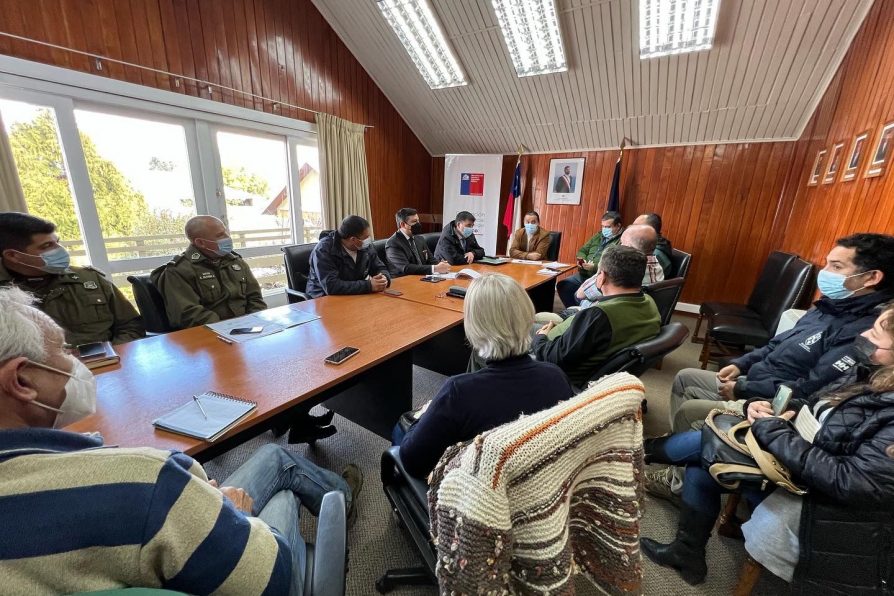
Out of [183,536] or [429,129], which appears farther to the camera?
[429,129]

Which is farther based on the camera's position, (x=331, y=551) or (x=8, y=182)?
(x=8, y=182)

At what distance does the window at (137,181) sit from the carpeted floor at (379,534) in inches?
96.4

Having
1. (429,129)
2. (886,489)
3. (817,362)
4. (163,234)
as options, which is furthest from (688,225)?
(163,234)

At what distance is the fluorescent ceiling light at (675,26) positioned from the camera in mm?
2857

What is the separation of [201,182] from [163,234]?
61cm

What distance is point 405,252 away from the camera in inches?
131

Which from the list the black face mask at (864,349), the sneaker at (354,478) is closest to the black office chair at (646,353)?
the black face mask at (864,349)

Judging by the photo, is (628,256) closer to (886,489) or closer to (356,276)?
(886,489)

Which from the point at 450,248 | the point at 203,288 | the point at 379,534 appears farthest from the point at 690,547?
the point at 450,248

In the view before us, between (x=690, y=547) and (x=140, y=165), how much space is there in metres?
4.54

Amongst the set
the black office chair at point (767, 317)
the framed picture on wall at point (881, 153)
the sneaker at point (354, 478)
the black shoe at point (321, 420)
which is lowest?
the sneaker at point (354, 478)

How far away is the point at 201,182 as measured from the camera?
335 centimetres

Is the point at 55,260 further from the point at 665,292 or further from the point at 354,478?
the point at 665,292

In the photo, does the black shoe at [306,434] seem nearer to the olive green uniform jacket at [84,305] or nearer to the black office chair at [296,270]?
the olive green uniform jacket at [84,305]
